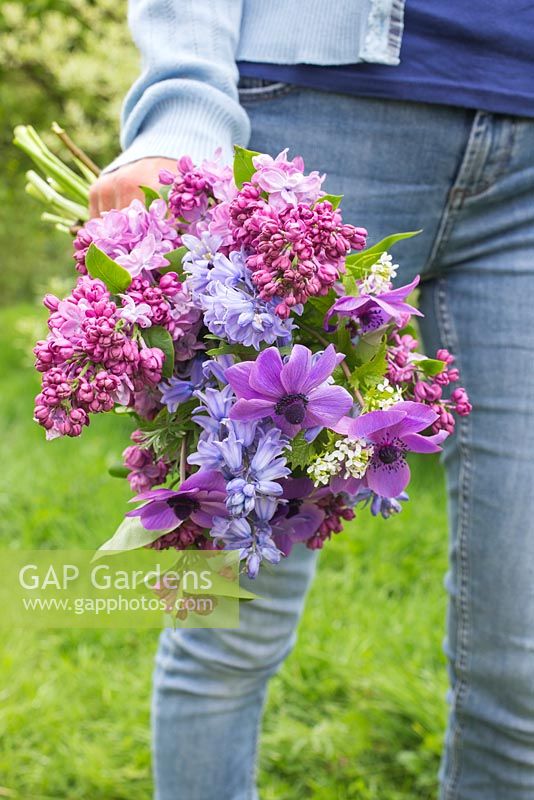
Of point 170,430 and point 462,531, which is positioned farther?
point 462,531

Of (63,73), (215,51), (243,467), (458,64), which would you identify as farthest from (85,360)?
(63,73)

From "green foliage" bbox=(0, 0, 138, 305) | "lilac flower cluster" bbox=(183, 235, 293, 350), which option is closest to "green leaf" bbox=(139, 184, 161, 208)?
"lilac flower cluster" bbox=(183, 235, 293, 350)

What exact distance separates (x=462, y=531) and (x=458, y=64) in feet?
2.05

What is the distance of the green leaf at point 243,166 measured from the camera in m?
0.86

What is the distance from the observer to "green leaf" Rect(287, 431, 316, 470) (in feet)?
2.63

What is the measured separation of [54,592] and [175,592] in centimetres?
52

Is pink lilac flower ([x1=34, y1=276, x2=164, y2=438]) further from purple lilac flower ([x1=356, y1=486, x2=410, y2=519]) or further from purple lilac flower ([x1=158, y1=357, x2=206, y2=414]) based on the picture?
purple lilac flower ([x1=356, y1=486, x2=410, y2=519])

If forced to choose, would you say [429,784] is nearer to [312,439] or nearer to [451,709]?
[451,709]

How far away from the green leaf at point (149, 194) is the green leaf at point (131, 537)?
334 millimetres

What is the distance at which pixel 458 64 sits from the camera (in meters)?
1.08

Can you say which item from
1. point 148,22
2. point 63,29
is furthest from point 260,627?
point 63,29

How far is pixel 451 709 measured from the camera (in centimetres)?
138

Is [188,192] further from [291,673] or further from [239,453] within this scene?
[291,673]

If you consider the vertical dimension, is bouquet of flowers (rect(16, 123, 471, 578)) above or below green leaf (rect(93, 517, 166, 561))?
above
